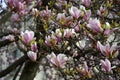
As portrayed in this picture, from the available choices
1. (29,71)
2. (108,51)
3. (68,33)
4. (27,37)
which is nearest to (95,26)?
(108,51)

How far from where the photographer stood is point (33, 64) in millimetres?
6688

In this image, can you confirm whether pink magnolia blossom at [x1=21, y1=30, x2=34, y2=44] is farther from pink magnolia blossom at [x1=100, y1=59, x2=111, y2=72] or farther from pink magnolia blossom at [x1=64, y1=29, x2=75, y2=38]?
pink magnolia blossom at [x1=100, y1=59, x2=111, y2=72]

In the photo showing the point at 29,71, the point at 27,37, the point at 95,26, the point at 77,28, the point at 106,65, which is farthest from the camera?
the point at 29,71

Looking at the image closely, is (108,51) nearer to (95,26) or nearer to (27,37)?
(95,26)

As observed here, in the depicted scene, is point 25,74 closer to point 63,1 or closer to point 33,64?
point 33,64

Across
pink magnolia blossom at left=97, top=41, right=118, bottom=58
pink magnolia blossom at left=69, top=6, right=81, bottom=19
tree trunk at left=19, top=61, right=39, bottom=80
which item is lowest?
tree trunk at left=19, top=61, right=39, bottom=80

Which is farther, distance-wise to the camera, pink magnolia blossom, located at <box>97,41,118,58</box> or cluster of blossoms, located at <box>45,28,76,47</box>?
cluster of blossoms, located at <box>45,28,76,47</box>

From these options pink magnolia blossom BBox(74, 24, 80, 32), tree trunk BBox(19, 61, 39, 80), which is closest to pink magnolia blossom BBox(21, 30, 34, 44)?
pink magnolia blossom BBox(74, 24, 80, 32)

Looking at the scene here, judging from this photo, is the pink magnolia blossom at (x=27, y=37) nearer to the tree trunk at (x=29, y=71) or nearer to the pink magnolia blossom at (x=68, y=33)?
the pink magnolia blossom at (x=68, y=33)

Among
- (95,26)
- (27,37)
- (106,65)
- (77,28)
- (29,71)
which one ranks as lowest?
(29,71)

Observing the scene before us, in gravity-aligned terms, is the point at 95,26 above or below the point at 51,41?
Result: above

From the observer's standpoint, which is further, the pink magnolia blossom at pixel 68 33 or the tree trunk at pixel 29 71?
the tree trunk at pixel 29 71

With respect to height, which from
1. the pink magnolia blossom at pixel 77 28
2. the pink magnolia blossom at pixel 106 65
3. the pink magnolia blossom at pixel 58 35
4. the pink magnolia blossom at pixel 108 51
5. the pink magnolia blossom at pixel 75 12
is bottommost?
the pink magnolia blossom at pixel 77 28

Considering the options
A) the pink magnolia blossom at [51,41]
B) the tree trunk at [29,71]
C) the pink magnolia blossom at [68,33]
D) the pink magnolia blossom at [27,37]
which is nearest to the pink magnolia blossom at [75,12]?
the pink magnolia blossom at [68,33]
